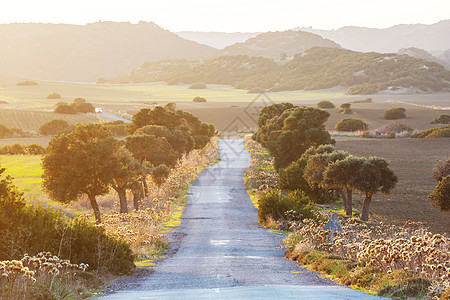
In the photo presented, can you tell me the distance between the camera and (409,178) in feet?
131

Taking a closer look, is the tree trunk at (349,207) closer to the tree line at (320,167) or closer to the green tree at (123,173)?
the tree line at (320,167)

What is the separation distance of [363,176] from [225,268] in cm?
1450

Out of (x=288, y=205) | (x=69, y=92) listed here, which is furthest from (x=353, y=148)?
(x=69, y=92)

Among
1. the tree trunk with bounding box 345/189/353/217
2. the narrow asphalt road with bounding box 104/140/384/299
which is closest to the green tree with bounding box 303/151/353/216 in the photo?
the tree trunk with bounding box 345/189/353/217

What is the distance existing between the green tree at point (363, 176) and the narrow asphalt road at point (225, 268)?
4.64m

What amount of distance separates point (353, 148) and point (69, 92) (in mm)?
149240

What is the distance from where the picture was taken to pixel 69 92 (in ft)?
626

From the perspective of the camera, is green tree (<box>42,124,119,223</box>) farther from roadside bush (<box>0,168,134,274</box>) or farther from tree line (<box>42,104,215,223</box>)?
roadside bush (<box>0,168,134,274</box>)

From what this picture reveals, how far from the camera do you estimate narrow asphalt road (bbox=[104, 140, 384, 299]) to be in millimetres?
11312

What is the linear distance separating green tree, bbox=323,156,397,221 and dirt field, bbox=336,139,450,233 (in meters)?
1.39

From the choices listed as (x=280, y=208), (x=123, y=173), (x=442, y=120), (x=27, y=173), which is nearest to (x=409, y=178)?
(x=280, y=208)

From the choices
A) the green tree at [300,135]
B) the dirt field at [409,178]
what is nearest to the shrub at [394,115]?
the dirt field at [409,178]

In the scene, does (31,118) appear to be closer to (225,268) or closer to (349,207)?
(349,207)

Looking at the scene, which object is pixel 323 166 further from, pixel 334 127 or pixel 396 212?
pixel 334 127
